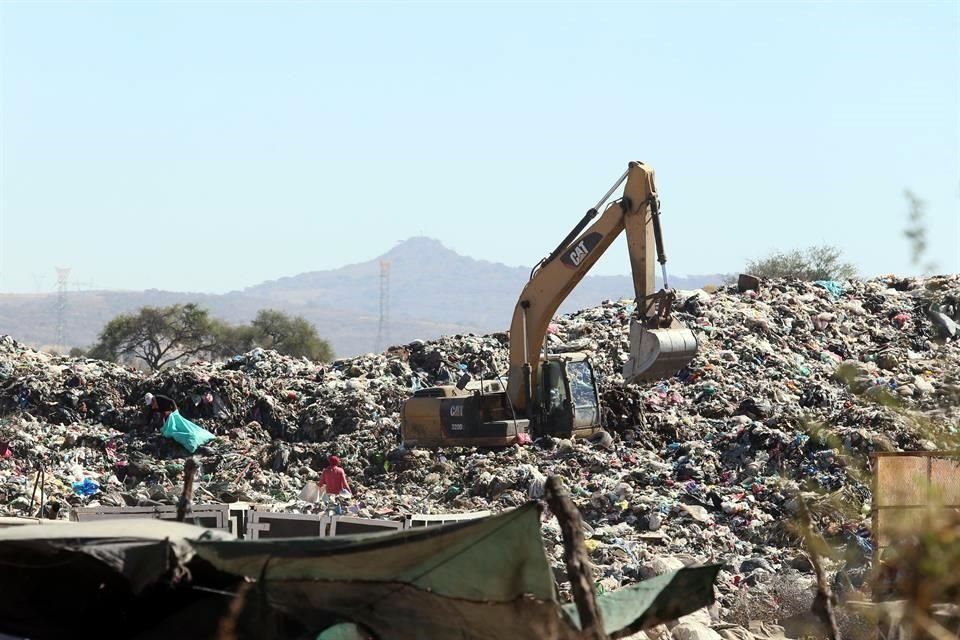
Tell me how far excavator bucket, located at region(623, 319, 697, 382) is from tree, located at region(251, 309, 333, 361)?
38.4 meters

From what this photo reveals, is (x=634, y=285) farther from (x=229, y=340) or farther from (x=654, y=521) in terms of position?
(x=229, y=340)

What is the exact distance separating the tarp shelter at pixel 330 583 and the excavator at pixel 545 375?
11176mm

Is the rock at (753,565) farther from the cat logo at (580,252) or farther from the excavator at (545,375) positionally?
the cat logo at (580,252)

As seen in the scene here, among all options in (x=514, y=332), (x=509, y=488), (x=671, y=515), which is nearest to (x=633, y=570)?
(x=671, y=515)

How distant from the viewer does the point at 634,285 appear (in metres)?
16.1

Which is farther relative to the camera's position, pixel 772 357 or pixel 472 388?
pixel 772 357

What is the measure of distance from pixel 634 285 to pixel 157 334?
1396 inches

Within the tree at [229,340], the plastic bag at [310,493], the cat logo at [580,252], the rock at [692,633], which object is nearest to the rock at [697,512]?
the cat logo at [580,252]

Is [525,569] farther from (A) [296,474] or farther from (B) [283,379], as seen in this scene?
(B) [283,379]

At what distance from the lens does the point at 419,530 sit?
5133 mm

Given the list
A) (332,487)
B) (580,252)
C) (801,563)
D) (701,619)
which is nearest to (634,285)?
(580,252)

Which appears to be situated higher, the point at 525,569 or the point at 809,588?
the point at 525,569

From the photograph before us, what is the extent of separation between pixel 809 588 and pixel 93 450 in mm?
11430

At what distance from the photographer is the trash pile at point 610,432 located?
14.1 m
